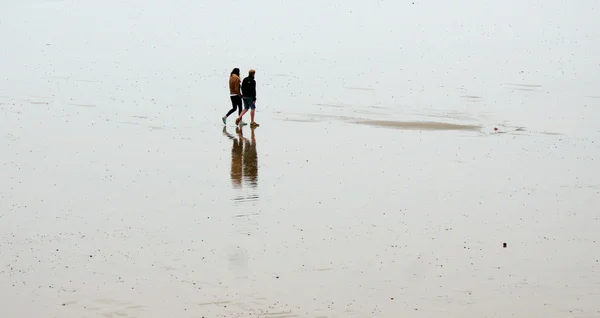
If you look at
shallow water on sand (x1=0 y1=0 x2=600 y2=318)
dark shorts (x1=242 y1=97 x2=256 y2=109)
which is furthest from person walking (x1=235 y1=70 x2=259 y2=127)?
shallow water on sand (x1=0 y1=0 x2=600 y2=318)

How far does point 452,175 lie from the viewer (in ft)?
65.4

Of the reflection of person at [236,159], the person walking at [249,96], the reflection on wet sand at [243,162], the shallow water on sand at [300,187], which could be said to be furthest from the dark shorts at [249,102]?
the reflection on wet sand at [243,162]

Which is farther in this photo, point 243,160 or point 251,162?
point 243,160

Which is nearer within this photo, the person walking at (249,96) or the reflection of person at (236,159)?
the reflection of person at (236,159)

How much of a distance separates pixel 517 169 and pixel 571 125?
6816 mm

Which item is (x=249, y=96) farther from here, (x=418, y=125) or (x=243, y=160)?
(x=243, y=160)

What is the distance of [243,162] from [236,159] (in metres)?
0.34

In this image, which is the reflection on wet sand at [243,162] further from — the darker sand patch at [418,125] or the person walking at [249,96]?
the darker sand patch at [418,125]

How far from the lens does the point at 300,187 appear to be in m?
18.5

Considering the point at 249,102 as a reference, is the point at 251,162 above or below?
below

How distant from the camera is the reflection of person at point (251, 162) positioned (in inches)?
Result: 752

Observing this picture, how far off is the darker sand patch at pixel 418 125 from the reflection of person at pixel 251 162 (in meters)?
3.79

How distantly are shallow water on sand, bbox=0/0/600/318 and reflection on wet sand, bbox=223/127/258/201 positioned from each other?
0.37ft

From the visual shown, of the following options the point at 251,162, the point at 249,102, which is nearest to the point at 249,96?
the point at 249,102
